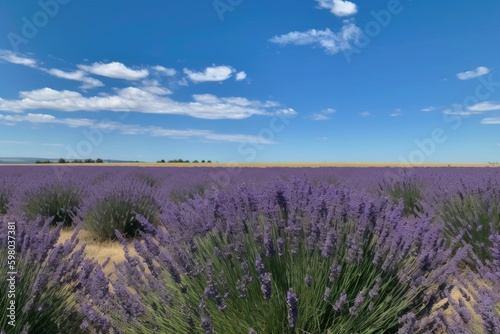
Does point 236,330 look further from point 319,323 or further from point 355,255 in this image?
point 355,255

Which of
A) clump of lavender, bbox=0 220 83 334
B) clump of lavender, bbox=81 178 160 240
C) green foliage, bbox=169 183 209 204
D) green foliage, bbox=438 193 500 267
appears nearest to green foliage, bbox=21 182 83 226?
clump of lavender, bbox=81 178 160 240

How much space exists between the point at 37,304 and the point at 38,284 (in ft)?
0.58

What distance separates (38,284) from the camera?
1.98m

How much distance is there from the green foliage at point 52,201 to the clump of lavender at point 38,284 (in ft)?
15.0

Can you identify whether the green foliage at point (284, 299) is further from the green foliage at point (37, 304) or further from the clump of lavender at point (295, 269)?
the green foliage at point (37, 304)

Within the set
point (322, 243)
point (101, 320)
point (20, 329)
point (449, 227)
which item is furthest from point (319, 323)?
point (449, 227)

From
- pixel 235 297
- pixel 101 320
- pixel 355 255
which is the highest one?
pixel 355 255

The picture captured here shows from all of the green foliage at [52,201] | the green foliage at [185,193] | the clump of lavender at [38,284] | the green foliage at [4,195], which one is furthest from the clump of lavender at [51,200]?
the clump of lavender at [38,284]

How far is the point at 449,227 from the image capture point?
456 centimetres

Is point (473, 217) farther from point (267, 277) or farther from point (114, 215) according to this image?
point (114, 215)

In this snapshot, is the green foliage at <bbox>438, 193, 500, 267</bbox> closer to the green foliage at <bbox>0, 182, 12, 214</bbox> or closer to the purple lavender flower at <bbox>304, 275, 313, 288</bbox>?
the purple lavender flower at <bbox>304, 275, 313, 288</bbox>

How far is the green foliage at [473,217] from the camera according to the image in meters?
4.01

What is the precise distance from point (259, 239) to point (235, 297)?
0.32m

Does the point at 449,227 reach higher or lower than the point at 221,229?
lower
